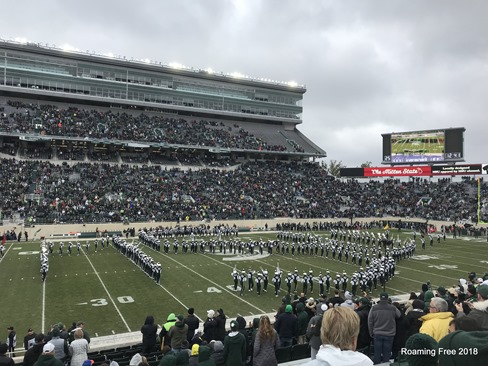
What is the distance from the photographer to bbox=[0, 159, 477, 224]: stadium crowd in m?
34.4

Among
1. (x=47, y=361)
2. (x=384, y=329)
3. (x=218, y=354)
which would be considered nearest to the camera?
(x=47, y=361)

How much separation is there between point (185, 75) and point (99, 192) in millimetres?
24433

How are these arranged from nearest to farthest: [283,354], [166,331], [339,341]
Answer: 1. [339,341]
2. [283,354]
3. [166,331]

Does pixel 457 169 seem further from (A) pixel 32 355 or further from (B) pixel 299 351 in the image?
(A) pixel 32 355

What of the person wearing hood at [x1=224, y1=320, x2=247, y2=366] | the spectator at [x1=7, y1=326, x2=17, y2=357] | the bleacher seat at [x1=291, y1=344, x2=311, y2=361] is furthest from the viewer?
the spectator at [x1=7, y1=326, x2=17, y2=357]

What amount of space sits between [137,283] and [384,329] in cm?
1307

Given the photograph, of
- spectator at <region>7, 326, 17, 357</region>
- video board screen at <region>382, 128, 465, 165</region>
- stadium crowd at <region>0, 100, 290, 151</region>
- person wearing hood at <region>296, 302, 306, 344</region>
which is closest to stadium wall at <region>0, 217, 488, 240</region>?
video board screen at <region>382, 128, 465, 165</region>

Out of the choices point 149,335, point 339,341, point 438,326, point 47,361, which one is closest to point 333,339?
point 339,341

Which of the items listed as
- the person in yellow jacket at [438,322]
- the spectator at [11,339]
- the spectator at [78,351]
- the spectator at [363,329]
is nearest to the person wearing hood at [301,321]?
the spectator at [363,329]

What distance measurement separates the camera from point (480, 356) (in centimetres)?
192

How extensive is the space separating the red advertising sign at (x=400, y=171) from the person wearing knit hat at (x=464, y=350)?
48.8m

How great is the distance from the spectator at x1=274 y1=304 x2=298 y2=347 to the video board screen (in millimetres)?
44819

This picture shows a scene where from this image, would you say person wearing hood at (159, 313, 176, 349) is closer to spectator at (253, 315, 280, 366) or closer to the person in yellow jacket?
spectator at (253, 315, 280, 366)

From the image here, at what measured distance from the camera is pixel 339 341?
2096 mm
